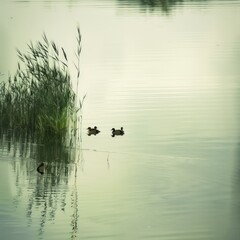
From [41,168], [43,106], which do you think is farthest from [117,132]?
[41,168]

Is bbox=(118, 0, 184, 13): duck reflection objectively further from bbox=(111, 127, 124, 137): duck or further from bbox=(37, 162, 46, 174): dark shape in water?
bbox=(37, 162, 46, 174): dark shape in water

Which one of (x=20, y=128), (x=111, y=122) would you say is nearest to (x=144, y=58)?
(x=111, y=122)

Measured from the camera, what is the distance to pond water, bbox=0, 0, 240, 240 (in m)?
8.43

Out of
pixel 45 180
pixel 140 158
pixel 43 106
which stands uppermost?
pixel 43 106

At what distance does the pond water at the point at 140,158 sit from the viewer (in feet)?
27.7

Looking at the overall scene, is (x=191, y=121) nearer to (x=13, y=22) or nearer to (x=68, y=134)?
(x=68, y=134)

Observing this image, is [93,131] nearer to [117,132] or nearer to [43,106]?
[117,132]

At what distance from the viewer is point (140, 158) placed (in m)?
11.3

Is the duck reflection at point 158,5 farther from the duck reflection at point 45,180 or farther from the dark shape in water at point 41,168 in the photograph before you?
the dark shape in water at point 41,168

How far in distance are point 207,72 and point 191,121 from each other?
250 inches

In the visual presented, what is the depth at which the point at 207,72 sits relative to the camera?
20141 millimetres

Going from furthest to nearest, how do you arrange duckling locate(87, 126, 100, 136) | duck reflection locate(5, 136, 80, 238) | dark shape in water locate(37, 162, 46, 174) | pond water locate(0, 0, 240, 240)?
1. duckling locate(87, 126, 100, 136)
2. dark shape in water locate(37, 162, 46, 174)
3. duck reflection locate(5, 136, 80, 238)
4. pond water locate(0, 0, 240, 240)

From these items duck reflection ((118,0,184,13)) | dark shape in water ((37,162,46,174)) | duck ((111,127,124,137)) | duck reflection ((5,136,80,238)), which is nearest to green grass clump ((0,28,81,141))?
duck reflection ((5,136,80,238))

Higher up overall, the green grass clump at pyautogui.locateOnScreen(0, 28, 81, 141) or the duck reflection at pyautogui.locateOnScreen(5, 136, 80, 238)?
the green grass clump at pyautogui.locateOnScreen(0, 28, 81, 141)
